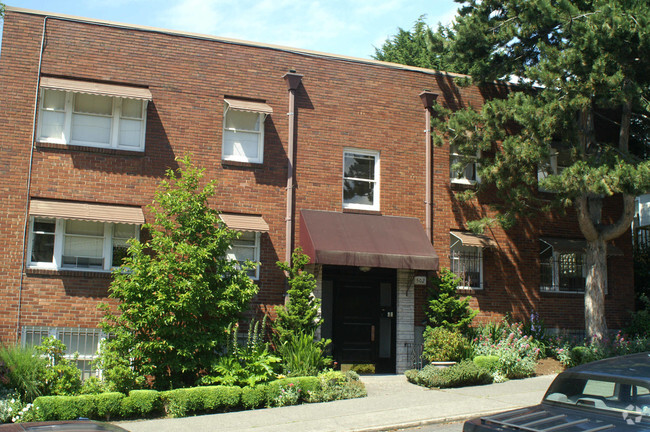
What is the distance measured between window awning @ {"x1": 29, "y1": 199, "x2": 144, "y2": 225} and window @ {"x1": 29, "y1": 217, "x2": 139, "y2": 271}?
0.37 metres

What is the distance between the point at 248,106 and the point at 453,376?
7.50 m

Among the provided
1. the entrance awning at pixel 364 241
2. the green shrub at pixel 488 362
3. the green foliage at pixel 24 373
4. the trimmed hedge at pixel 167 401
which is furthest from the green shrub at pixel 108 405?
the green shrub at pixel 488 362

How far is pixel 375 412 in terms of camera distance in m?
10.6

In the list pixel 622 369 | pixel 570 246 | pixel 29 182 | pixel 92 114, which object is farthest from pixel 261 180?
pixel 622 369

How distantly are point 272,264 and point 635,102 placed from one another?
29.4 feet

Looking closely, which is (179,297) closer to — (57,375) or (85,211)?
(57,375)

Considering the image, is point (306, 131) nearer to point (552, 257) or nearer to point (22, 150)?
point (22, 150)

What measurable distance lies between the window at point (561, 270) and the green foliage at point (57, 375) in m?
11.8

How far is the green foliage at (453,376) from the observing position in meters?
12.9

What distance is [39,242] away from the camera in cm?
1304

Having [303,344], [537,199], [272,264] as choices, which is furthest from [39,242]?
[537,199]

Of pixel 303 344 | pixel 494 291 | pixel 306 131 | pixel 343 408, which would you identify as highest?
pixel 306 131

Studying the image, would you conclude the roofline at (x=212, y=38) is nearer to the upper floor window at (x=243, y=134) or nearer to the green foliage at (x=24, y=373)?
the upper floor window at (x=243, y=134)

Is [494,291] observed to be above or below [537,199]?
below
